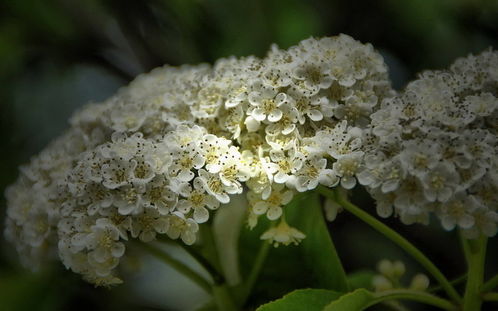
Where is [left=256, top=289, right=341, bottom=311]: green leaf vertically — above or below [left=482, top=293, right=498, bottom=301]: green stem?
below

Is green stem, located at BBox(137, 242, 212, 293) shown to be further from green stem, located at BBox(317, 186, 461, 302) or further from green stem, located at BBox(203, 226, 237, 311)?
green stem, located at BBox(317, 186, 461, 302)

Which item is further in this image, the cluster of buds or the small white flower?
the small white flower

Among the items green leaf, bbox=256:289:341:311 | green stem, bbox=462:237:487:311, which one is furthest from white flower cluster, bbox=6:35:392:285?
→ green stem, bbox=462:237:487:311

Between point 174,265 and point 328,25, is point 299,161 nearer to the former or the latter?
point 174,265

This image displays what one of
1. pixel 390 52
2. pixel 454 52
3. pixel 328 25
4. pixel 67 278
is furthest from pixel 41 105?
pixel 454 52

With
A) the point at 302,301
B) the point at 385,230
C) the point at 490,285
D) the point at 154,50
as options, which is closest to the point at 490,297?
the point at 490,285

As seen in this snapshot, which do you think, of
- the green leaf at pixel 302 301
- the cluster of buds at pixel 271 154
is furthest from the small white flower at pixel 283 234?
the green leaf at pixel 302 301

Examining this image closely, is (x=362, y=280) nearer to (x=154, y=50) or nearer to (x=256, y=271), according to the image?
(x=256, y=271)

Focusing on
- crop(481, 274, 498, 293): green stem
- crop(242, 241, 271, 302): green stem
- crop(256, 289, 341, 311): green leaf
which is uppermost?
crop(481, 274, 498, 293): green stem
